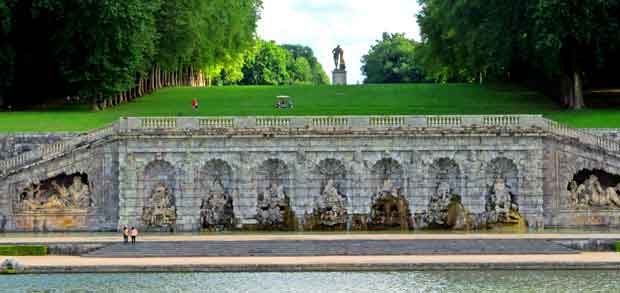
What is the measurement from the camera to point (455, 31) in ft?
330

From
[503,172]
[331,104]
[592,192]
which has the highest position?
[331,104]

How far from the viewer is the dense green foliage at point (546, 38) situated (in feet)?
271

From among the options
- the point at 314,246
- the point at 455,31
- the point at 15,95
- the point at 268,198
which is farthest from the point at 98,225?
the point at 455,31

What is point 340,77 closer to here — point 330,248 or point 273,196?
point 273,196

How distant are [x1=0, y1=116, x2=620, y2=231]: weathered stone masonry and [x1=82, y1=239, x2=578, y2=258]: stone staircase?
28.4 feet

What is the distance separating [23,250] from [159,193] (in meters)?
11.9

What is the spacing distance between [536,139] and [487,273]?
17367mm

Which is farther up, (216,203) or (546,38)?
(546,38)

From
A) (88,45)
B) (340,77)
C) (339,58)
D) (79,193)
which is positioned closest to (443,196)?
(79,193)

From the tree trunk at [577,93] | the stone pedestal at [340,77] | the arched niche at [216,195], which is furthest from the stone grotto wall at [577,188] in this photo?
the stone pedestal at [340,77]

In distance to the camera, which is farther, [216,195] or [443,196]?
[216,195]

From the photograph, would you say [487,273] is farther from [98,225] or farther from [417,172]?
[98,225]

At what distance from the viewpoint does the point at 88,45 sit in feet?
291

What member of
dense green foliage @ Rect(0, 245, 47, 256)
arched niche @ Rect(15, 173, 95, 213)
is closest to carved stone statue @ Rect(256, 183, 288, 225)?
arched niche @ Rect(15, 173, 95, 213)
